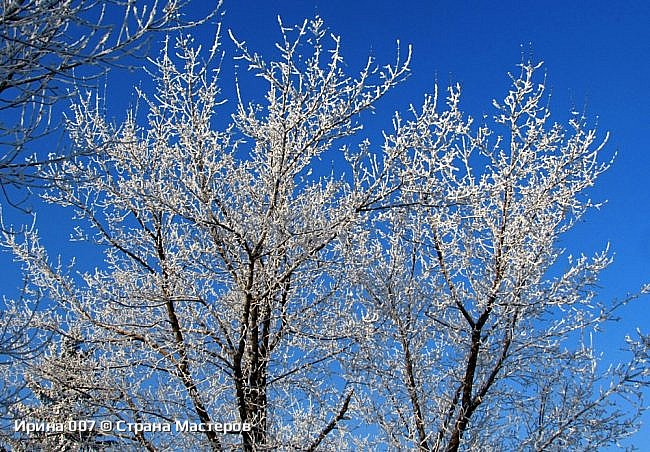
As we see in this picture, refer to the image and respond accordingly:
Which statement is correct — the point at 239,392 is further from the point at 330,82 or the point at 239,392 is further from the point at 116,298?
the point at 330,82

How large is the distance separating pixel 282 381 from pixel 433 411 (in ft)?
4.74

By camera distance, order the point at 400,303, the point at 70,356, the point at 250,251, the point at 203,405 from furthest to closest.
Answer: the point at 70,356 → the point at 400,303 → the point at 203,405 → the point at 250,251

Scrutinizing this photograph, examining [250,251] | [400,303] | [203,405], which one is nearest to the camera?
[250,251]

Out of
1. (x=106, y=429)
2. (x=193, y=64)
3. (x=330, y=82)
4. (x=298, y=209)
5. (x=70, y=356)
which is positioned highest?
(x=193, y=64)

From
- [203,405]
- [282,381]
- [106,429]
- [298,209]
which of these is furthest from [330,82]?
[106,429]

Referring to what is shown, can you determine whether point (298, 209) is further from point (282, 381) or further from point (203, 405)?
point (203, 405)

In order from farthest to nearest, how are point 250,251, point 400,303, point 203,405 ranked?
point 400,303
point 203,405
point 250,251

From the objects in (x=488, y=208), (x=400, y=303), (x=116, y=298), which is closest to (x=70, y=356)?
(x=116, y=298)

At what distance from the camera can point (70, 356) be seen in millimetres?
7465

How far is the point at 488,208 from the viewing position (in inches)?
259

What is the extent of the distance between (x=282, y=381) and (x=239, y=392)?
52 cm

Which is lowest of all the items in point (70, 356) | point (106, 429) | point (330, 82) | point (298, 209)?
point (106, 429)

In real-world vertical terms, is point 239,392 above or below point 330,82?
below

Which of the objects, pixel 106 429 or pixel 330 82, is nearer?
pixel 330 82
